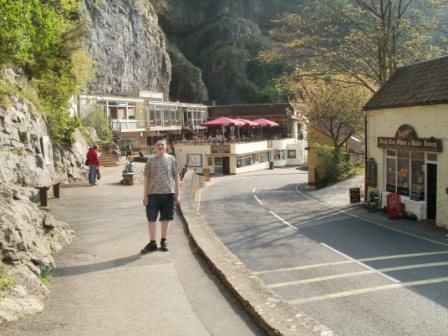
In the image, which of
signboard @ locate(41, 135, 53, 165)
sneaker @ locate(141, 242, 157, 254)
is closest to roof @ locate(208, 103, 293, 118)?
signboard @ locate(41, 135, 53, 165)

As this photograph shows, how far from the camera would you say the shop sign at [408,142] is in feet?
53.8

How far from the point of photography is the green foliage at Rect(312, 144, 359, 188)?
31875 mm

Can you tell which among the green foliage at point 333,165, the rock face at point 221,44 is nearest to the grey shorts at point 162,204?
the green foliage at point 333,165

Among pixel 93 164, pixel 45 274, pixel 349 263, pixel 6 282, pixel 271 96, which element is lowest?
pixel 349 263

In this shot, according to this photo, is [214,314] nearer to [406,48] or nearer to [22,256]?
[22,256]

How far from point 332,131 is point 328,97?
236cm

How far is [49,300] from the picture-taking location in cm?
510

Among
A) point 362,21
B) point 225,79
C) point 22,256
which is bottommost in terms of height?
point 22,256

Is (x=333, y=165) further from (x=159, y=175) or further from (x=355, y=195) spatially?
(x=159, y=175)

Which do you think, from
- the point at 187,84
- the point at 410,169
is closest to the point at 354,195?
the point at 410,169

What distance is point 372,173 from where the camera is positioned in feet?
69.5

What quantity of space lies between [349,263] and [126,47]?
60.4 m

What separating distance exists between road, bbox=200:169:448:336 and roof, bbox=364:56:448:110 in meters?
4.52

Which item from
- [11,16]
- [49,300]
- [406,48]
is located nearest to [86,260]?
[49,300]
